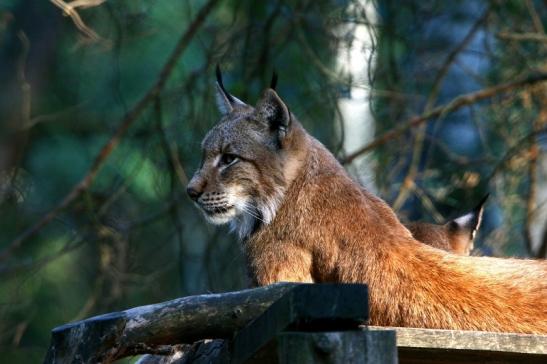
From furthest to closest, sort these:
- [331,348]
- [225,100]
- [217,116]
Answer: [217,116] < [225,100] < [331,348]

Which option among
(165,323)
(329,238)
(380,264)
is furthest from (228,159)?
(165,323)

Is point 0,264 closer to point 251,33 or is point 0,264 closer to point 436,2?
point 251,33

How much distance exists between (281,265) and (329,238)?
26 centimetres

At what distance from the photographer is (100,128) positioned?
1129 cm

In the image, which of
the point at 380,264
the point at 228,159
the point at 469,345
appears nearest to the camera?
the point at 469,345

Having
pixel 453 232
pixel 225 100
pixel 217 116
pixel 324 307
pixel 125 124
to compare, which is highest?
pixel 217 116

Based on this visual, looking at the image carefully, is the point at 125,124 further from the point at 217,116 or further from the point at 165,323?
the point at 165,323

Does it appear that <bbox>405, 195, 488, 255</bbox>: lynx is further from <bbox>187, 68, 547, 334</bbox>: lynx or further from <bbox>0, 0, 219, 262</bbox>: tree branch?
<bbox>0, 0, 219, 262</bbox>: tree branch

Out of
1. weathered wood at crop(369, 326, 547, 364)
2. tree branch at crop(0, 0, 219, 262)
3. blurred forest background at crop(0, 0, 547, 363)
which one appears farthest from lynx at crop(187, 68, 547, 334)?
tree branch at crop(0, 0, 219, 262)

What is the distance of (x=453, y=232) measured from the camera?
689cm

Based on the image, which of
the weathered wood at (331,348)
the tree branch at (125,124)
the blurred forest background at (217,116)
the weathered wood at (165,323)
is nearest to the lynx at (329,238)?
the weathered wood at (165,323)

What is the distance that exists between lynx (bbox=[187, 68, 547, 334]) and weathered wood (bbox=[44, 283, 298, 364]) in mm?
914

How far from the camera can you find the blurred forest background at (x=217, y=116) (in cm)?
879

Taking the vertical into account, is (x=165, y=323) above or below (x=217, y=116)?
below
